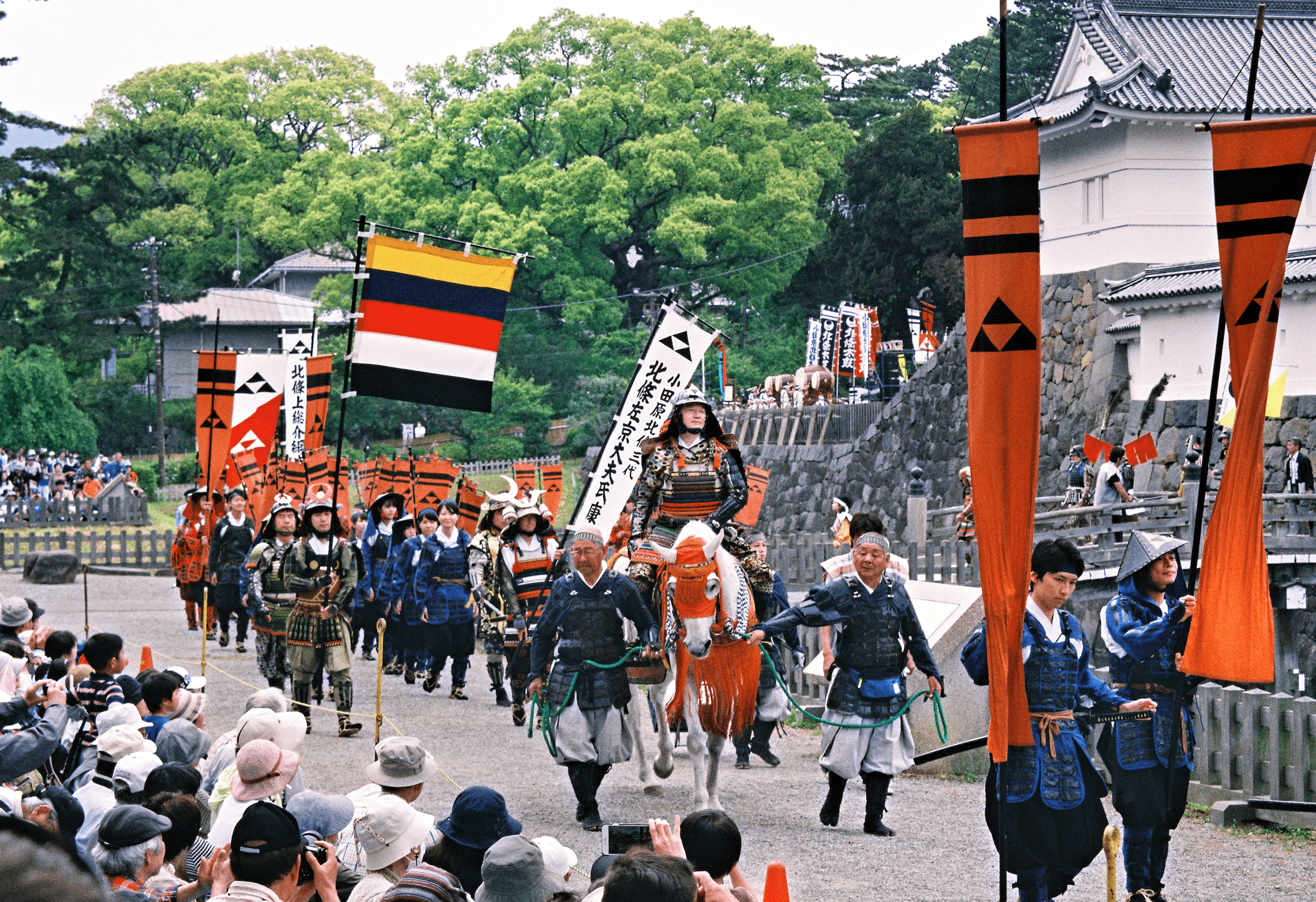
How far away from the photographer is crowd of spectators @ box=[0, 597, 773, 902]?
4223 millimetres

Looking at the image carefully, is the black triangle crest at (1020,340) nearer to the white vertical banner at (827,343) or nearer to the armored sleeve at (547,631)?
the armored sleeve at (547,631)

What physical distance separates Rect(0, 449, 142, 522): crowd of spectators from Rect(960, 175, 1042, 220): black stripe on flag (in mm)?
35112

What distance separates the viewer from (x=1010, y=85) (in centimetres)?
4500

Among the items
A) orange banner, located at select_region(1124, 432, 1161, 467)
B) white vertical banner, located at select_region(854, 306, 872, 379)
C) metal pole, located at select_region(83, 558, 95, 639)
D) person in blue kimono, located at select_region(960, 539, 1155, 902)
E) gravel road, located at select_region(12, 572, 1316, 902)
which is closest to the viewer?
person in blue kimono, located at select_region(960, 539, 1155, 902)

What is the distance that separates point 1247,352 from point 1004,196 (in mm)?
1580

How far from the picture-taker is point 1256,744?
939 cm

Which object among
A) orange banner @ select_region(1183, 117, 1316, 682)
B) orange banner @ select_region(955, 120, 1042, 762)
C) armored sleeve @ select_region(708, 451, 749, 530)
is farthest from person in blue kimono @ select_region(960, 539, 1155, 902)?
armored sleeve @ select_region(708, 451, 749, 530)

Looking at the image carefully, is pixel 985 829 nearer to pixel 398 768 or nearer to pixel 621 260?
pixel 398 768

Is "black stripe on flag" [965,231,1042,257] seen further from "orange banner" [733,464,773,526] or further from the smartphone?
"orange banner" [733,464,773,526]

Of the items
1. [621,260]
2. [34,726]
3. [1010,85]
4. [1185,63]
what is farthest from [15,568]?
[1010,85]

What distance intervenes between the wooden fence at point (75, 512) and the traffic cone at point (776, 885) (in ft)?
116

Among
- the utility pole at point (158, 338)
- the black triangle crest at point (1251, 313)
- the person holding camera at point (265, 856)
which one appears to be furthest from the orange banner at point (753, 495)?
the utility pole at point (158, 338)

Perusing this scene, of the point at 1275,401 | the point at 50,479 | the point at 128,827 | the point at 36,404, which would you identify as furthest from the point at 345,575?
the point at 36,404

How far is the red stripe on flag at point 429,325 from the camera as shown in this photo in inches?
444
